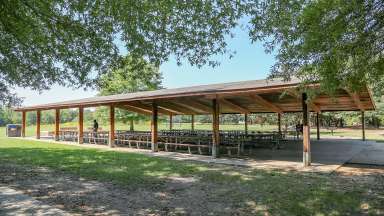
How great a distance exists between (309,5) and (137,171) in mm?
6339

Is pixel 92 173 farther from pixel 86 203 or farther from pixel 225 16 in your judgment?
pixel 225 16

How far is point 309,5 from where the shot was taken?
4.89 metres

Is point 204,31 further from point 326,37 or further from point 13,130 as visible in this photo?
point 13,130

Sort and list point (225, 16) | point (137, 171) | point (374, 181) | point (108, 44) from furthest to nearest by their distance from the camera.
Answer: point (137, 171) < point (374, 181) < point (108, 44) < point (225, 16)

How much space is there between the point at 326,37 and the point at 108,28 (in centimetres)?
429

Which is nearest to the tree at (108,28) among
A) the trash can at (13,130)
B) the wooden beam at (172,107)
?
the wooden beam at (172,107)

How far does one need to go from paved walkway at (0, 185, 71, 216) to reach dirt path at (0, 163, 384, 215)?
0.23 feet

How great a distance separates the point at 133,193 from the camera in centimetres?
626

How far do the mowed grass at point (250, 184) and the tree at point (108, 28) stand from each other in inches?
113

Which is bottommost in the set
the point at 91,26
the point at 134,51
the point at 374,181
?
→ the point at 374,181

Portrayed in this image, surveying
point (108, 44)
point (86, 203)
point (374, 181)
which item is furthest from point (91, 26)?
point (374, 181)

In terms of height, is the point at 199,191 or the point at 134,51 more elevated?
the point at 134,51

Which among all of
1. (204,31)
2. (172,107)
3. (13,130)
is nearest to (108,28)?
(204,31)

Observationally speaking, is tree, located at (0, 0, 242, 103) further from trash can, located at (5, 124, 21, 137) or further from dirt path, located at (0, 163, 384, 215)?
trash can, located at (5, 124, 21, 137)
